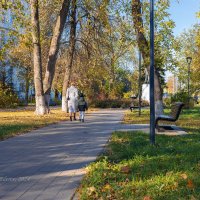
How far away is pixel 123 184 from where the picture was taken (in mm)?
5848

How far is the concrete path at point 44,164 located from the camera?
18.4 ft

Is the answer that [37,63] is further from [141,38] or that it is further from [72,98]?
[141,38]

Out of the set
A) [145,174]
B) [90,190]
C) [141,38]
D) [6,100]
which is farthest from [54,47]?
[90,190]

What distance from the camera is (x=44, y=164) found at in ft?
25.3

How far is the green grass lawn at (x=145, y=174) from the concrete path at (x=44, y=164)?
0.31 m

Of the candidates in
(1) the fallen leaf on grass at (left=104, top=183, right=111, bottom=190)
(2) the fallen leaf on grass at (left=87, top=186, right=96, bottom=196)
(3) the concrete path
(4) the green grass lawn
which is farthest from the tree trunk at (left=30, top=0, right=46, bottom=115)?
(2) the fallen leaf on grass at (left=87, top=186, right=96, bottom=196)

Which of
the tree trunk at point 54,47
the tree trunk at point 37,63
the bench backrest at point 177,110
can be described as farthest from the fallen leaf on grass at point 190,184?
the tree trunk at point 54,47

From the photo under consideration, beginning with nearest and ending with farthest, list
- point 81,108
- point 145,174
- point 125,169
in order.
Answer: point 145,174
point 125,169
point 81,108

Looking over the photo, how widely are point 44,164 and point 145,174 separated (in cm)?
213

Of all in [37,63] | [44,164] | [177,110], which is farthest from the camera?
[37,63]

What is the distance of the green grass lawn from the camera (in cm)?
531

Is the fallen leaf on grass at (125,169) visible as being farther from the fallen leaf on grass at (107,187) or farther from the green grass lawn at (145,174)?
the fallen leaf on grass at (107,187)

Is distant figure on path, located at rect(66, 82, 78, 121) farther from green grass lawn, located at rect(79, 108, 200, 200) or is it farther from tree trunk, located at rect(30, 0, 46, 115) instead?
green grass lawn, located at rect(79, 108, 200, 200)

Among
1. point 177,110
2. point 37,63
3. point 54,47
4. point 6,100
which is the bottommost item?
point 177,110
